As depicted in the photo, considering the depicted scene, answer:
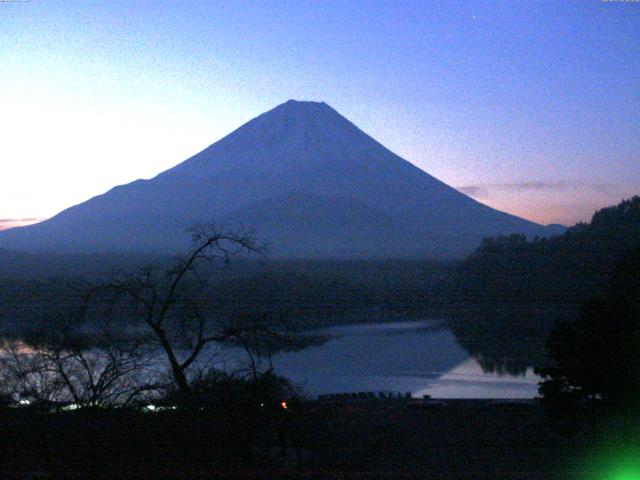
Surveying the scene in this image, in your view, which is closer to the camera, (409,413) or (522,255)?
(409,413)

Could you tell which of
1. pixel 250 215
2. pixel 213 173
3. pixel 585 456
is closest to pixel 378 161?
pixel 213 173

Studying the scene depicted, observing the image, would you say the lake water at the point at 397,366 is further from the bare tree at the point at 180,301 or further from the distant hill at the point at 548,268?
the distant hill at the point at 548,268

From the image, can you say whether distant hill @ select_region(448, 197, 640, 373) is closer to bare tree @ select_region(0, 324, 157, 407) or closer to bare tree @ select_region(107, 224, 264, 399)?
bare tree @ select_region(107, 224, 264, 399)

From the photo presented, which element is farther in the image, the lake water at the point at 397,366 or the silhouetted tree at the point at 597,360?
the lake water at the point at 397,366

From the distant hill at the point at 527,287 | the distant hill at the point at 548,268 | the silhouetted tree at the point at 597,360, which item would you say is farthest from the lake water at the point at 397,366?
the distant hill at the point at 548,268

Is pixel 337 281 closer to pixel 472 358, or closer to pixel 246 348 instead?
pixel 472 358
